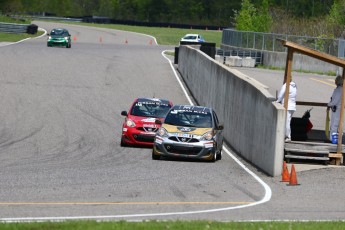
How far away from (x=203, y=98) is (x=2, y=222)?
22872 mm

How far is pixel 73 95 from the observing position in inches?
1517

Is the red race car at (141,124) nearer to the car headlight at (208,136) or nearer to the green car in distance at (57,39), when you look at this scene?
the car headlight at (208,136)

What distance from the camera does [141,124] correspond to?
26.4 metres

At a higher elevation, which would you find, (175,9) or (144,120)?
(144,120)

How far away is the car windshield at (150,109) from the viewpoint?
27.2 metres

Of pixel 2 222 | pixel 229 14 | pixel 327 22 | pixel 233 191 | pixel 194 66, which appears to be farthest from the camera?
pixel 229 14

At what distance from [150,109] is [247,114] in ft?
11.8

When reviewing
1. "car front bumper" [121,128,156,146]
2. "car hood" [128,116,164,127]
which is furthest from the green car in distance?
"car front bumper" [121,128,156,146]

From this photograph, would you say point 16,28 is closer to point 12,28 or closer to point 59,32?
point 12,28

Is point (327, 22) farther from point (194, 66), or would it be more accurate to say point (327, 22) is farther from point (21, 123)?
point (21, 123)

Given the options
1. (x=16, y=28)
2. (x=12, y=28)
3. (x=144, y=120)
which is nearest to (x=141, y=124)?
(x=144, y=120)

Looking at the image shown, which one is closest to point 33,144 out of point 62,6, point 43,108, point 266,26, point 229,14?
point 43,108

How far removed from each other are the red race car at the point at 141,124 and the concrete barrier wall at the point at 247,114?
2065 millimetres

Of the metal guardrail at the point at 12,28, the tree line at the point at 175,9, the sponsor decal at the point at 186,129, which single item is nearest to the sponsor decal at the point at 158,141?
the sponsor decal at the point at 186,129
